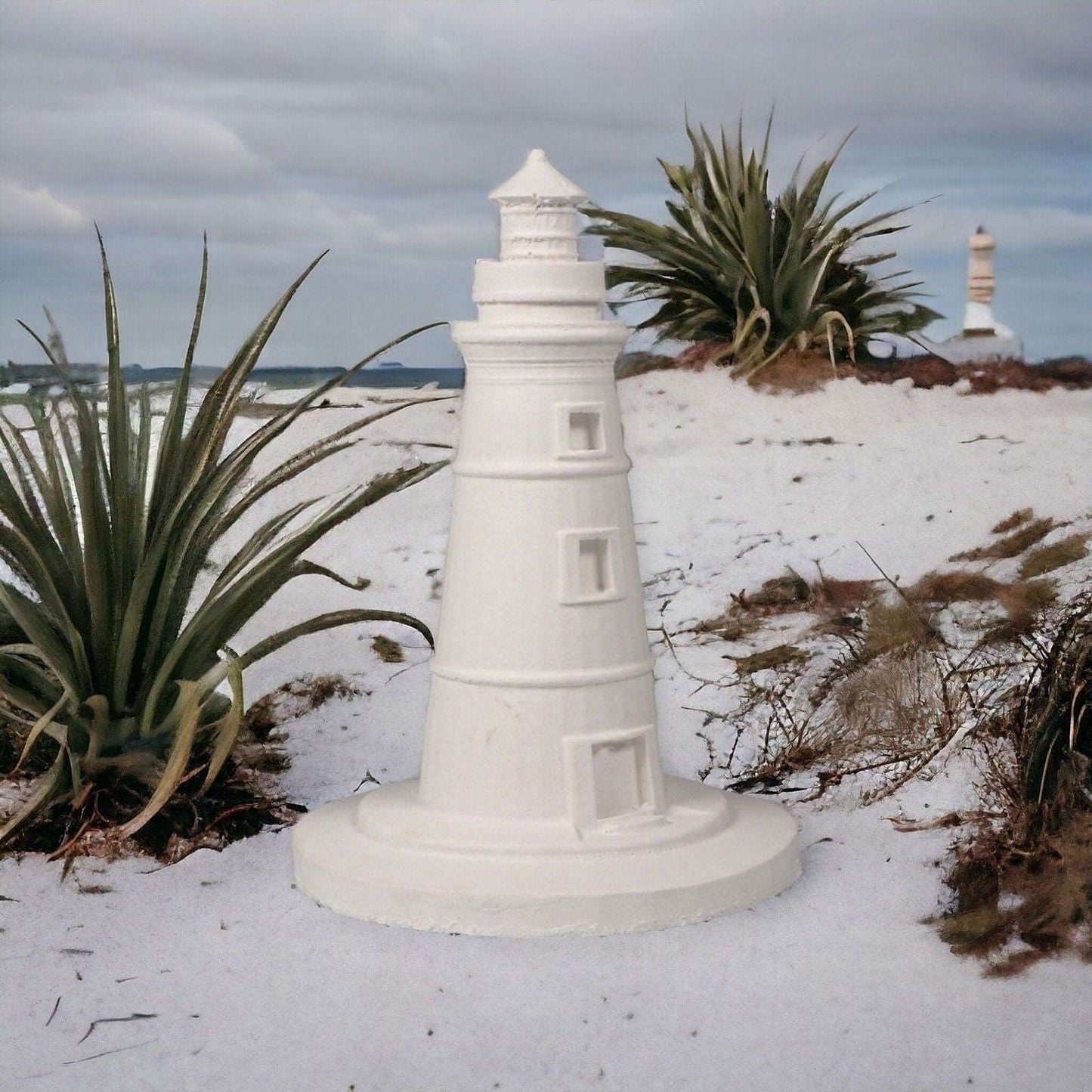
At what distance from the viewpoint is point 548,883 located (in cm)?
391

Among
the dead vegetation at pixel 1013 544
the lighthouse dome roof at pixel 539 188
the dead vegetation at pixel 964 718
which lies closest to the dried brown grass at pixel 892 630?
the dead vegetation at pixel 964 718

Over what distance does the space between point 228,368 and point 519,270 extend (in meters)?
1.26

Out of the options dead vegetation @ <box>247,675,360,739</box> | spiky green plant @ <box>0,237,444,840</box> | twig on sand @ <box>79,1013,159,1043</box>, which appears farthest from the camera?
dead vegetation @ <box>247,675,360,739</box>

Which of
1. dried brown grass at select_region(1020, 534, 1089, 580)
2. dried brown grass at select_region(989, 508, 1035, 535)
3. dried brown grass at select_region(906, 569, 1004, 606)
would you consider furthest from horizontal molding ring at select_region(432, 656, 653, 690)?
dried brown grass at select_region(989, 508, 1035, 535)

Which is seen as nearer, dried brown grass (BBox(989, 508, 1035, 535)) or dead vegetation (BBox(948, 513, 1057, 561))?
dead vegetation (BBox(948, 513, 1057, 561))

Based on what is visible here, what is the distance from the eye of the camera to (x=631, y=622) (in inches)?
165

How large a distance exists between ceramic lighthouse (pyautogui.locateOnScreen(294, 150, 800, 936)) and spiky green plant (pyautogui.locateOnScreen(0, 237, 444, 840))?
0.69 metres

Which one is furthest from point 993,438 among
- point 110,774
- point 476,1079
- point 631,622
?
point 476,1079

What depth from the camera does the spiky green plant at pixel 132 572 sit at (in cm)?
466

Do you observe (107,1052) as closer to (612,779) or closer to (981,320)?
(612,779)

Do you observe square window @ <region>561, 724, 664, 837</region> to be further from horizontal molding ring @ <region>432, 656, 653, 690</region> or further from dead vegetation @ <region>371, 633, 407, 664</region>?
dead vegetation @ <region>371, 633, 407, 664</region>

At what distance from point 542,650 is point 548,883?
A: 0.59 meters

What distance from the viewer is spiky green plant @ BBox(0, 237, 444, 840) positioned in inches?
184

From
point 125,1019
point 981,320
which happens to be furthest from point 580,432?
point 981,320
